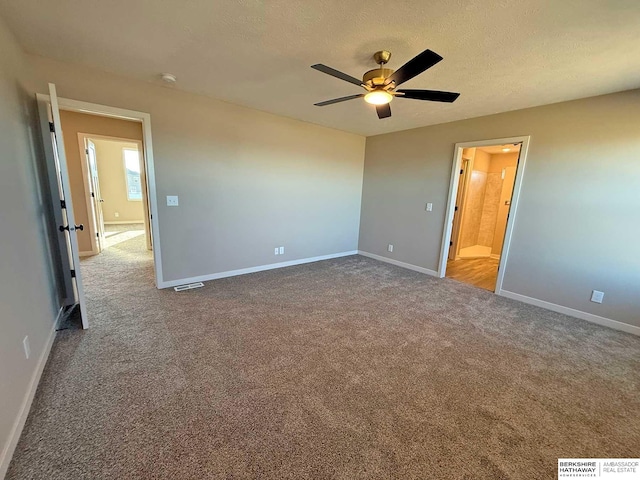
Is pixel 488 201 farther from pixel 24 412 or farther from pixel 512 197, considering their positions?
pixel 24 412

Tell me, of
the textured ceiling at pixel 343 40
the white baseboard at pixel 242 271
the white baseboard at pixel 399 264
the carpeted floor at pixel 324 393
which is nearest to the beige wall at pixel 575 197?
the textured ceiling at pixel 343 40

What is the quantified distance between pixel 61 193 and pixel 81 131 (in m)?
2.67

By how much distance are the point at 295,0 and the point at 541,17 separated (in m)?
1.54

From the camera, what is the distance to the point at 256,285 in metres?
3.68

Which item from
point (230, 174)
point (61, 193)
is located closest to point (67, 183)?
point (61, 193)

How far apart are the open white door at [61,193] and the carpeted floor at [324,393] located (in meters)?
0.32

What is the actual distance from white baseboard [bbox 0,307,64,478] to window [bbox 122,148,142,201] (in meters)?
7.26

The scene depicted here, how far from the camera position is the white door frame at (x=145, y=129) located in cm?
263

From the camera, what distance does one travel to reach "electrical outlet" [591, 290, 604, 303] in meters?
2.92

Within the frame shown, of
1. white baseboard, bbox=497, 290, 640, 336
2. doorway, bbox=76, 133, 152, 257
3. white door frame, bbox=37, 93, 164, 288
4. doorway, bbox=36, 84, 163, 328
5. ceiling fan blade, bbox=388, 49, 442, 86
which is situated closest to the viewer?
ceiling fan blade, bbox=388, 49, 442, 86

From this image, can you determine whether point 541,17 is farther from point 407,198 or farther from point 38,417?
point 38,417

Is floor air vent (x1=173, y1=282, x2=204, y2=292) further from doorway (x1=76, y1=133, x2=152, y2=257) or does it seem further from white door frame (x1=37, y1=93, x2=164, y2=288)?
doorway (x1=76, y1=133, x2=152, y2=257)

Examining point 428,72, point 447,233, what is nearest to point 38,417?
point 428,72

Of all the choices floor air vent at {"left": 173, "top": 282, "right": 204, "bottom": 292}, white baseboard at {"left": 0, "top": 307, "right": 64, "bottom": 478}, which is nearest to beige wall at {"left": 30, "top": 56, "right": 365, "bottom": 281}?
floor air vent at {"left": 173, "top": 282, "right": 204, "bottom": 292}
